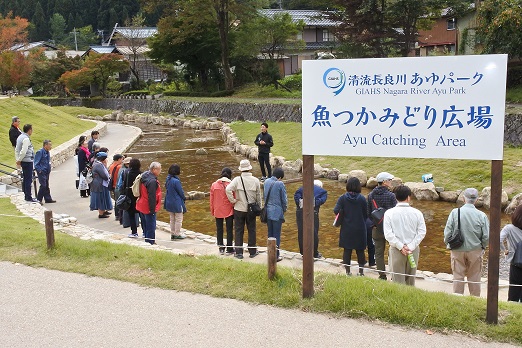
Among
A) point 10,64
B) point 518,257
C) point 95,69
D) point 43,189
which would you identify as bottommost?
point 43,189

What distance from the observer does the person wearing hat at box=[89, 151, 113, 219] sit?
35.1 feet

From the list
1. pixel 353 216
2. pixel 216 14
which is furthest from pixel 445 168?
pixel 216 14

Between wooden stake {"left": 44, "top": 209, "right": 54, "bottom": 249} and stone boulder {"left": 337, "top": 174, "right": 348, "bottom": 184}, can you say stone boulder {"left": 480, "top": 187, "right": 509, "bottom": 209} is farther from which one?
wooden stake {"left": 44, "top": 209, "right": 54, "bottom": 249}

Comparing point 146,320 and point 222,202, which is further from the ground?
point 222,202

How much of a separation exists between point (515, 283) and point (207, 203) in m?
8.15

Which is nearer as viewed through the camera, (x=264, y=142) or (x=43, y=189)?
(x=43, y=189)

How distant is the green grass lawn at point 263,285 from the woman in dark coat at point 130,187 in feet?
4.28

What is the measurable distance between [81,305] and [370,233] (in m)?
4.21

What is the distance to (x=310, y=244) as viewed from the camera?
557 centimetres

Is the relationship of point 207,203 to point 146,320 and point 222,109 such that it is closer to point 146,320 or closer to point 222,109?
point 146,320

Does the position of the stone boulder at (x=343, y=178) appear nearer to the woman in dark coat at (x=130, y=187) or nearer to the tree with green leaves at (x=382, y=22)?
the woman in dark coat at (x=130, y=187)

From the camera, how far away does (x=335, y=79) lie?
5273mm

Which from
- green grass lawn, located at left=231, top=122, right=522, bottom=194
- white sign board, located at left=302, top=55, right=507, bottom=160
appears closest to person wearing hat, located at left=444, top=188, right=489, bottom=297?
white sign board, located at left=302, top=55, right=507, bottom=160

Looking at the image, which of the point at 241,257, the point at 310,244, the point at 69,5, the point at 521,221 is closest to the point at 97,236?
the point at 241,257
